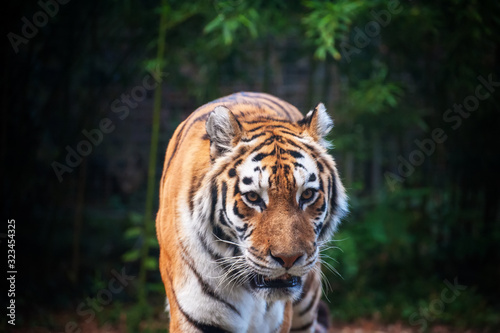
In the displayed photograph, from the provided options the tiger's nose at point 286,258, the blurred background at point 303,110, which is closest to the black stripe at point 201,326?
the tiger's nose at point 286,258

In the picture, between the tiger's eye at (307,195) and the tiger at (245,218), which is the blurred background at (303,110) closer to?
the tiger at (245,218)

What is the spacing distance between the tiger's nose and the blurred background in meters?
2.38

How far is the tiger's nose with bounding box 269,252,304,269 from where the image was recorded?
2.05m

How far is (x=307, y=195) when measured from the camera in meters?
2.21

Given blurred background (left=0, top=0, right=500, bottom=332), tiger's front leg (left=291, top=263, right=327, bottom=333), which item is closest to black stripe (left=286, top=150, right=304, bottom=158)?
tiger's front leg (left=291, top=263, right=327, bottom=333)

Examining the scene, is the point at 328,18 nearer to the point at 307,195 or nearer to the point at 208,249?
the point at 307,195

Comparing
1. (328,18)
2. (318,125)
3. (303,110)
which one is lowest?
(318,125)

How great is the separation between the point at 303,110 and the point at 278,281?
4.11 metres

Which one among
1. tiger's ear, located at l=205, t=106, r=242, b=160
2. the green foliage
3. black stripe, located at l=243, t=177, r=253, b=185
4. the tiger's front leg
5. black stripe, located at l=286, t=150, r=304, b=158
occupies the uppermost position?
the green foliage

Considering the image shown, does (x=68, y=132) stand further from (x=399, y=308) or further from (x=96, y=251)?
(x=399, y=308)

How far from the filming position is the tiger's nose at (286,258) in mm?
2053

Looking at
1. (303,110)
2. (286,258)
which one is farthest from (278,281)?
(303,110)

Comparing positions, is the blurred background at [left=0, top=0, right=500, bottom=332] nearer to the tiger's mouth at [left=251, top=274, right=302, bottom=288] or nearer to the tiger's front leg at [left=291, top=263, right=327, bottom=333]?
the tiger's front leg at [left=291, top=263, right=327, bottom=333]

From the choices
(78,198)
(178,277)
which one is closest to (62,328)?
(78,198)
